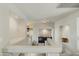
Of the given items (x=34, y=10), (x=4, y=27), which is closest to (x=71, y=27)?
(x=34, y=10)

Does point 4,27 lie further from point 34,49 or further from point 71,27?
point 71,27

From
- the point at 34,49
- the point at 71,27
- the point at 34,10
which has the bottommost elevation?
the point at 34,49

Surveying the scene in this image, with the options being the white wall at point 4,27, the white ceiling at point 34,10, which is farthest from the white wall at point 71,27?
the white wall at point 4,27

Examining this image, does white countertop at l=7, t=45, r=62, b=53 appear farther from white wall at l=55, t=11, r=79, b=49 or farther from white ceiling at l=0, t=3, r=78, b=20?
white ceiling at l=0, t=3, r=78, b=20

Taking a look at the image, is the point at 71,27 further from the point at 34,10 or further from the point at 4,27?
the point at 4,27

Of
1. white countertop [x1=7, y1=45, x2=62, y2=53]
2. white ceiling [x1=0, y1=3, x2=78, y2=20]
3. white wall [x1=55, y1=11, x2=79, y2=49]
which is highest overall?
white ceiling [x1=0, y1=3, x2=78, y2=20]

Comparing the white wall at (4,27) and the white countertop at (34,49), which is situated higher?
the white wall at (4,27)

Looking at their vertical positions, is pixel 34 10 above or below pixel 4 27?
above

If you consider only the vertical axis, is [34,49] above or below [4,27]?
below

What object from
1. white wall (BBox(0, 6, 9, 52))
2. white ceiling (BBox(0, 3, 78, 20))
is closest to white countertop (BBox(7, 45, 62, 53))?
white wall (BBox(0, 6, 9, 52))

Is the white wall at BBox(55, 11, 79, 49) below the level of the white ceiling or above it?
below

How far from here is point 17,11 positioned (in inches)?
49.7

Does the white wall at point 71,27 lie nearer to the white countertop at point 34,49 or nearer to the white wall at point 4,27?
the white countertop at point 34,49

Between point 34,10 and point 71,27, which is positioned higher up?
point 34,10
